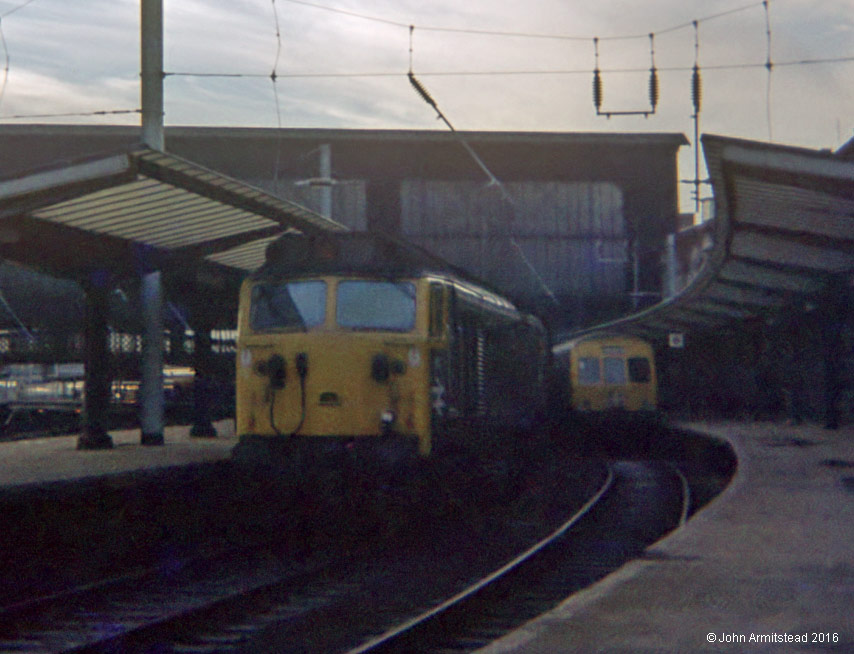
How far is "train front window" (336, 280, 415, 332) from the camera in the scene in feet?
37.1

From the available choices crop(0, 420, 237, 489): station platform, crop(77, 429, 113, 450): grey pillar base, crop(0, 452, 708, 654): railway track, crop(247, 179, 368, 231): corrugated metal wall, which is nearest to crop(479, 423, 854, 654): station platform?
crop(0, 452, 708, 654): railway track

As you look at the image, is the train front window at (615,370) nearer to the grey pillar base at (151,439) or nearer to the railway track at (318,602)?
the grey pillar base at (151,439)

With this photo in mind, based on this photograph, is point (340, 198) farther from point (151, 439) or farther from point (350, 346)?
point (350, 346)

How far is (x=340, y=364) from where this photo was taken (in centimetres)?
1112

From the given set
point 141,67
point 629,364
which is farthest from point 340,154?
point 141,67

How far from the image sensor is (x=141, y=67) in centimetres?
1496

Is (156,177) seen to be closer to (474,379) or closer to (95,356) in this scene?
(474,379)

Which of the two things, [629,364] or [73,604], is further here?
[629,364]

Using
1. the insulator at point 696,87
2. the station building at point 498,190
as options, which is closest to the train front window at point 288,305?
the insulator at point 696,87

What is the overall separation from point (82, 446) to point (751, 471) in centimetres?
929

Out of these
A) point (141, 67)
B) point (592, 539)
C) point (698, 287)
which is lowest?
point (592, 539)

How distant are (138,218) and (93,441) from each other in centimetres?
367

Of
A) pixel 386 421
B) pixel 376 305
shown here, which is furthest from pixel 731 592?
pixel 376 305

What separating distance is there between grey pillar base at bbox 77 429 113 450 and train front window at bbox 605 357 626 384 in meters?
14.8
